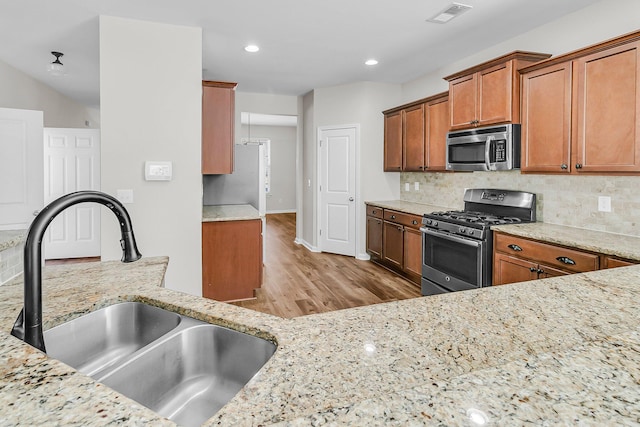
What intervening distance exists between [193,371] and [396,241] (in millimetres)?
3870

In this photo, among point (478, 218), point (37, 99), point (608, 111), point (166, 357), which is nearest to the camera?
point (166, 357)

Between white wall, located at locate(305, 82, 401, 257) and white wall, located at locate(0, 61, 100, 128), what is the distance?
3945 mm

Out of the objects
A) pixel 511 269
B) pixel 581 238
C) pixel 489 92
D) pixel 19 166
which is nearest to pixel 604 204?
pixel 581 238

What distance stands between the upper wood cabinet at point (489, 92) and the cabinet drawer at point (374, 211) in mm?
1643

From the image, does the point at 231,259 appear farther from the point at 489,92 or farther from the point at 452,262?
the point at 489,92

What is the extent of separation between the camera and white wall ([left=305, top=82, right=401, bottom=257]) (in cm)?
555

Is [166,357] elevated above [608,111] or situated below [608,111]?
below

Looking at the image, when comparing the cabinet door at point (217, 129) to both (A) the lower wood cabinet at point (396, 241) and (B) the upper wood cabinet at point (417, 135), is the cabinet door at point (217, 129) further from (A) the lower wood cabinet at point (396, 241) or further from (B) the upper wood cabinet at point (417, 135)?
(B) the upper wood cabinet at point (417, 135)

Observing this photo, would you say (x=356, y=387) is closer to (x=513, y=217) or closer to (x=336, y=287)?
(x=513, y=217)

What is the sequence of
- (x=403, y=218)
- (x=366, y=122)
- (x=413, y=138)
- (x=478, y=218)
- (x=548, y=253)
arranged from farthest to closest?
(x=366, y=122), (x=413, y=138), (x=403, y=218), (x=478, y=218), (x=548, y=253)

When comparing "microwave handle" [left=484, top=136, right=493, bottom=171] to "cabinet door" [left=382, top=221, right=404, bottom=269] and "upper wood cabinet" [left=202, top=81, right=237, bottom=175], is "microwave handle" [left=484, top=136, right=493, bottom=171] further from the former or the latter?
"upper wood cabinet" [left=202, top=81, right=237, bottom=175]

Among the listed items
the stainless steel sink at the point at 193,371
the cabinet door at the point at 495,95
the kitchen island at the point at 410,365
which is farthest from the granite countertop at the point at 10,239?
the cabinet door at the point at 495,95

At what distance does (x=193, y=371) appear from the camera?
1070mm

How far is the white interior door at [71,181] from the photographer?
521 cm
